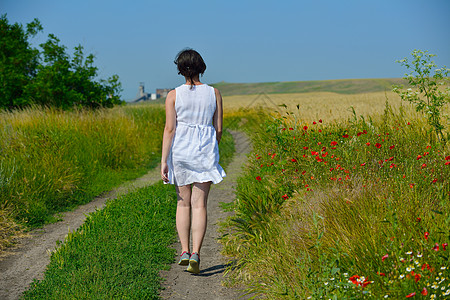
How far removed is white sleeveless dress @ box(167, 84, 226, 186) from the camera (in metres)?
4.48

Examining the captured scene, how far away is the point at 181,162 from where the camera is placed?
179 inches

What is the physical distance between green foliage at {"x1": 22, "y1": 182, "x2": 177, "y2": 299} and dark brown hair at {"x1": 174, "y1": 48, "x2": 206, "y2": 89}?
208 cm

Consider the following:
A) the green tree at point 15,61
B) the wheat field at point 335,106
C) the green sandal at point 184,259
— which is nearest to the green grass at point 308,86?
the wheat field at point 335,106

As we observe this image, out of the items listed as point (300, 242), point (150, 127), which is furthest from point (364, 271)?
point (150, 127)

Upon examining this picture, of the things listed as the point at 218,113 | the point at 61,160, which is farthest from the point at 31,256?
the point at 61,160

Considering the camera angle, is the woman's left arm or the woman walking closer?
the woman walking

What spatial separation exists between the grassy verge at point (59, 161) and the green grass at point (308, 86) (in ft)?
252

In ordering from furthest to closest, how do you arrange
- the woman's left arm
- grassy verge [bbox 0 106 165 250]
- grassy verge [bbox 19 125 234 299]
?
grassy verge [bbox 0 106 165 250] < the woman's left arm < grassy verge [bbox 19 125 234 299]

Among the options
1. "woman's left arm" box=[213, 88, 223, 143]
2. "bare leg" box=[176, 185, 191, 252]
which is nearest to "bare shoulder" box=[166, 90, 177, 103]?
"woman's left arm" box=[213, 88, 223, 143]

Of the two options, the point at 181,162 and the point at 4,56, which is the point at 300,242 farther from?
the point at 4,56

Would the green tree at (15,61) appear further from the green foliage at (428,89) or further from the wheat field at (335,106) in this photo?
A: the green foliage at (428,89)

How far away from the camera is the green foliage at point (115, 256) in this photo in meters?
4.04

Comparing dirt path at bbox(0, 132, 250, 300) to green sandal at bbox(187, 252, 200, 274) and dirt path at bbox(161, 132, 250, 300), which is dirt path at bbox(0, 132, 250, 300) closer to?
dirt path at bbox(161, 132, 250, 300)

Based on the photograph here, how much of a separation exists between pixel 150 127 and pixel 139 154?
4.13 metres
